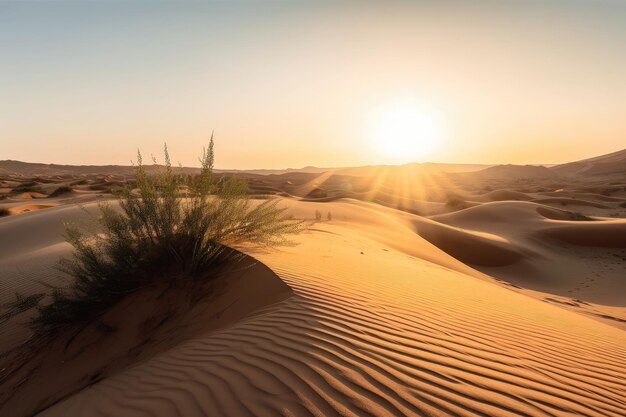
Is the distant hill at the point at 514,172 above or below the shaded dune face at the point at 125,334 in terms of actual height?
below

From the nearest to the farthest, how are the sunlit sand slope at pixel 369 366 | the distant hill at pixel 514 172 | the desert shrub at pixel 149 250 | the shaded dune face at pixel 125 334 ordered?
the sunlit sand slope at pixel 369 366
the shaded dune face at pixel 125 334
the desert shrub at pixel 149 250
the distant hill at pixel 514 172

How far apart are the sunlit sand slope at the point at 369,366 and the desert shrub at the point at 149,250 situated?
45.2 inches

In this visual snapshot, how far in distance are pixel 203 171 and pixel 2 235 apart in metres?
8.85

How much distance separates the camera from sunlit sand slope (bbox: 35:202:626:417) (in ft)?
7.50

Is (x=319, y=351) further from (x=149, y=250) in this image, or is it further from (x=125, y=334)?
(x=149, y=250)

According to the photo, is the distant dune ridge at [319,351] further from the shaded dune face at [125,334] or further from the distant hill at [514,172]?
the distant hill at [514,172]

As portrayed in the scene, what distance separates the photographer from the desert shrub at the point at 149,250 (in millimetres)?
4852

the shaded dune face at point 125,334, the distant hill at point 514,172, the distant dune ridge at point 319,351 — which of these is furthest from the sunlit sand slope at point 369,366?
the distant hill at point 514,172

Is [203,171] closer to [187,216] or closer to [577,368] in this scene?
[187,216]

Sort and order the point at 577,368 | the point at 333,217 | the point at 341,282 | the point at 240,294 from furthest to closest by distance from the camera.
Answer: the point at 333,217
the point at 341,282
the point at 240,294
the point at 577,368

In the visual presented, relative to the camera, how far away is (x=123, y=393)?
2752mm

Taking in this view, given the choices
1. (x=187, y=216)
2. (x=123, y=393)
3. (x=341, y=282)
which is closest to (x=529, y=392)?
(x=341, y=282)

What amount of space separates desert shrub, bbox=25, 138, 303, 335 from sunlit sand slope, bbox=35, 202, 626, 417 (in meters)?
1.15

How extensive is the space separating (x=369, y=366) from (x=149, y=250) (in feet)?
11.6
